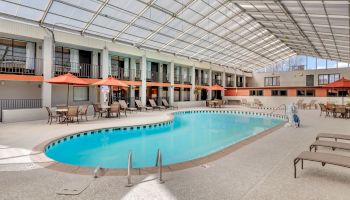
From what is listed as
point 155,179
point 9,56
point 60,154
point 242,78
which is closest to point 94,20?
point 9,56

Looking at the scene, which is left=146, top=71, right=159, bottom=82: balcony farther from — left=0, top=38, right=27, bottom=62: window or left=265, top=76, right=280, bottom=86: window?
left=265, top=76, right=280, bottom=86: window

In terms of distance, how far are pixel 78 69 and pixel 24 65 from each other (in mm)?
3050

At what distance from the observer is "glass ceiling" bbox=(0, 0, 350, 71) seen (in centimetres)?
1016

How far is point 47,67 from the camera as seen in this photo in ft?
37.9

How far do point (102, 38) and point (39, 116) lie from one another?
21.2ft

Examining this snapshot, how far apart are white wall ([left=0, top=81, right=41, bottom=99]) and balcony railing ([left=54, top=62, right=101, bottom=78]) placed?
1.50 meters

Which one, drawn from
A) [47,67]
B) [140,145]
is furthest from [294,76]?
[47,67]

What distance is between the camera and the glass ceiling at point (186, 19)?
33.3ft

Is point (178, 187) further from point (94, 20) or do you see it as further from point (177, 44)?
point (177, 44)

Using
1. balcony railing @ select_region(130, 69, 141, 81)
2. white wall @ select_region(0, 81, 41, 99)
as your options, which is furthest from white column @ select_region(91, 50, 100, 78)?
white wall @ select_region(0, 81, 41, 99)

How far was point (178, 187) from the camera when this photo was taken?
318 cm

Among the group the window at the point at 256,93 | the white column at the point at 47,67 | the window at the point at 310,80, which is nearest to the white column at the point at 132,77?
the white column at the point at 47,67

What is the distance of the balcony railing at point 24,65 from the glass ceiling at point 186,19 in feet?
7.86

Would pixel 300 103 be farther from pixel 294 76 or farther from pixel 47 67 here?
pixel 47 67
